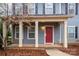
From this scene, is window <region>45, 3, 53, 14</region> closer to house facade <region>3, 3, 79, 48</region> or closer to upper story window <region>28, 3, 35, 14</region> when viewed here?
house facade <region>3, 3, 79, 48</region>

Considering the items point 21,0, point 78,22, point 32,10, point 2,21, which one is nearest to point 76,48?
point 78,22

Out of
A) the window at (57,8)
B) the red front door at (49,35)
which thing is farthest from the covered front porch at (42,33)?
the window at (57,8)

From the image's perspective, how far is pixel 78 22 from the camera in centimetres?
430

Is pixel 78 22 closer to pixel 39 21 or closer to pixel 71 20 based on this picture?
pixel 71 20

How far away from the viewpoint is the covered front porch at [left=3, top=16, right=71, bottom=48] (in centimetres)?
447

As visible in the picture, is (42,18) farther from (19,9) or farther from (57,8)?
(19,9)

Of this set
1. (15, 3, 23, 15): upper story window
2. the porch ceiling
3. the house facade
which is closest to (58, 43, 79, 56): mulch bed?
the house facade

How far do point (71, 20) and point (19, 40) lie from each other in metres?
1.03

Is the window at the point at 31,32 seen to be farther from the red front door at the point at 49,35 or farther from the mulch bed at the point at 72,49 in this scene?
the mulch bed at the point at 72,49

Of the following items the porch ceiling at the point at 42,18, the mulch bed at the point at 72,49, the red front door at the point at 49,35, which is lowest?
the mulch bed at the point at 72,49

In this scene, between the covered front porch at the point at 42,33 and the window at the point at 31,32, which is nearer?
the covered front porch at the point at 42,33

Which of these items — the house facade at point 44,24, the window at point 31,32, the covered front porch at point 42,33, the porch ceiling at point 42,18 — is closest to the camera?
the house facade at point 44,24

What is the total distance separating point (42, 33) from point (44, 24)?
22cm

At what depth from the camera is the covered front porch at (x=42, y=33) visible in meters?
4.47
